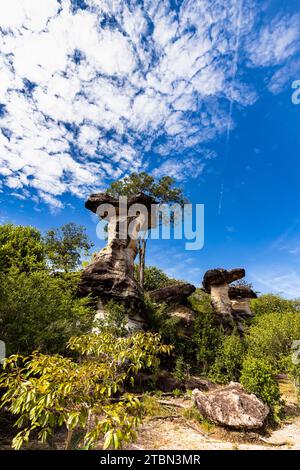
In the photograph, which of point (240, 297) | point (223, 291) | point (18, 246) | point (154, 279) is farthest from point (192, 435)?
point (154, 279)

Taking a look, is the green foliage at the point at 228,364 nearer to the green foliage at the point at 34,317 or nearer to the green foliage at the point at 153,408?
the green foliage at the point at 153,408

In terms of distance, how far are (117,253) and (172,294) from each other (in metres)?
6.31

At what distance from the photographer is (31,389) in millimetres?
3258

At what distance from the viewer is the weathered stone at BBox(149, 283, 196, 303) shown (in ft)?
64.5

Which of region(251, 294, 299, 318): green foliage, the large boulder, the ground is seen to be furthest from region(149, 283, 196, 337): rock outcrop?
region(251, 294, 299, 318): green foliage

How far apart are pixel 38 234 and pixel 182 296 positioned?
12881mm

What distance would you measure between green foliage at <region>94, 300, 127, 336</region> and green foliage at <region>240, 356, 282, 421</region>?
19.1ft

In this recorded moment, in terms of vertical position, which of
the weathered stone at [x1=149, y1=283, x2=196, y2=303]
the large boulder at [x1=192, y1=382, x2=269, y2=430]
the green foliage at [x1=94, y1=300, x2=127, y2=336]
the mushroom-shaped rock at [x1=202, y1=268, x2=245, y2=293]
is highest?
the mushroom-shaped rock at [x1=202, y1=268, x2=245, y2=293]

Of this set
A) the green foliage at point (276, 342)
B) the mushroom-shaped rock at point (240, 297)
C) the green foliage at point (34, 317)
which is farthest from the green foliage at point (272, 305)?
the green foliage at point (34, 317)

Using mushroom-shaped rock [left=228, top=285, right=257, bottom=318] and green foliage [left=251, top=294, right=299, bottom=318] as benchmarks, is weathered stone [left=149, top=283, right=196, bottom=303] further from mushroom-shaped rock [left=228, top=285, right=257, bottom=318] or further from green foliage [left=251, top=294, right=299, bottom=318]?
green foliage [left=251, top=294, right=299, bottom=318]

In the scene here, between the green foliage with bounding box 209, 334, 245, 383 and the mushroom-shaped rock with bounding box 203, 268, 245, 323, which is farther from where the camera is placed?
the mushroom-shaped rock with bounding box 203, 268, 245, 323

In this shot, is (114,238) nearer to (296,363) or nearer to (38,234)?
(38,234)

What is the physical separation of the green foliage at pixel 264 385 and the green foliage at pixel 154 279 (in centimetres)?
1855
